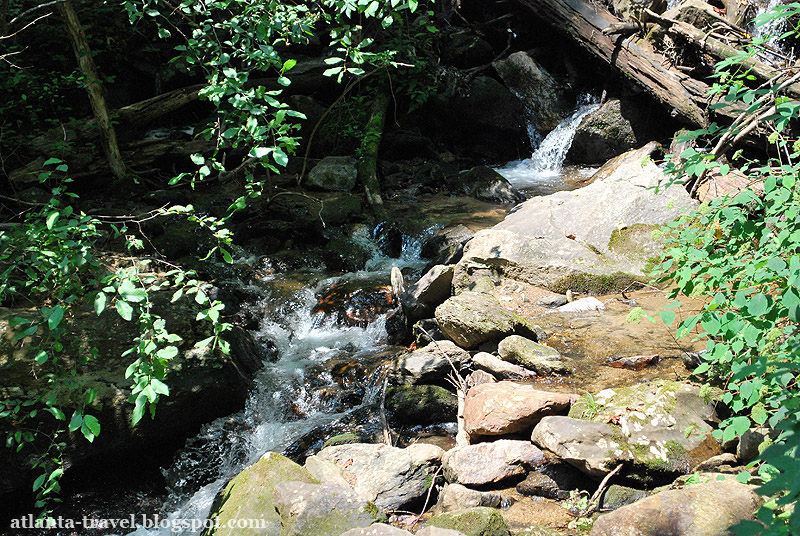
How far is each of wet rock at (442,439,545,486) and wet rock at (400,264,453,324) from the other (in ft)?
6.75

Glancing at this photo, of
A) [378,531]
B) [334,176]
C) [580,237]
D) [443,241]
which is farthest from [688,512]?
[334,176]

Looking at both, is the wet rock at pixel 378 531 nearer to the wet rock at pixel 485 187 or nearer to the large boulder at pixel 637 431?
the large boulder at pixel 637 431

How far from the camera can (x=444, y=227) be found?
7547 millimetres

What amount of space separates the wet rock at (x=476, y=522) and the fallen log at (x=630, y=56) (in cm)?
683

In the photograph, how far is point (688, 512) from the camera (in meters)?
2.43

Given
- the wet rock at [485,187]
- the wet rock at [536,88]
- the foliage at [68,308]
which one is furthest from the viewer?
the wet rock at [536,88]

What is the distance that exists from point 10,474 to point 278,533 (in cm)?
207

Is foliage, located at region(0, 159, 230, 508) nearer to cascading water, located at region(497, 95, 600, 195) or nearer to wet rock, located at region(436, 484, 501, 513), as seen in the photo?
wet rock, located at region(436, 484, 501, 513)

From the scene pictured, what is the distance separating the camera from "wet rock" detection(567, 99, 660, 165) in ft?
31.9

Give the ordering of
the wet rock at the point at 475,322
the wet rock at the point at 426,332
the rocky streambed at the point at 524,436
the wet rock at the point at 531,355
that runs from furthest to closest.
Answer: the wet rock at the point at 426,332, the wet rock at the point at 475,322, the wet rock at the point at 531,355, the rocky streambed at the point at 524,436


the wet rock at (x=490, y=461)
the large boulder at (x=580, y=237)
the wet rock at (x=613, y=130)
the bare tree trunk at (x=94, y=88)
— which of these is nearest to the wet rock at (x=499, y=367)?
the wet rock at (x=490, y=461)

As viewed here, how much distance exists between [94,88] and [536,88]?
841 cm

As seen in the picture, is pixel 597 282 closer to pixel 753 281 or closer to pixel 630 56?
pixel 753 281

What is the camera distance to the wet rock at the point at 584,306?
16.1ft
